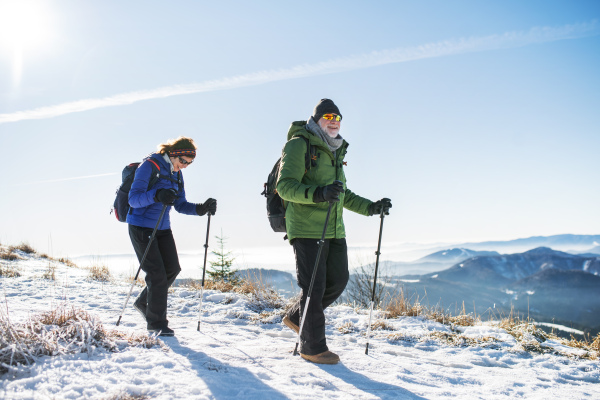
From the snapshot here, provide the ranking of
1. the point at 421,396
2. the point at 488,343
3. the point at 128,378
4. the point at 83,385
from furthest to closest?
→ the point at 488,343 < the point at 421,396 < the point at 128,378 < the point at 83,385

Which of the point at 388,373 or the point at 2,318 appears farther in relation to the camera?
the point at 388,373

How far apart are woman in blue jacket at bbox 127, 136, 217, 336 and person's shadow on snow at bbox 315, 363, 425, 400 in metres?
2.04

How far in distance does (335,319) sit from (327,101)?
387 centimetres

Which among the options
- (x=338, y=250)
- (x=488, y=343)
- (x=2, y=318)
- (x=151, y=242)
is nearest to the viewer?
(x=2, y=318)

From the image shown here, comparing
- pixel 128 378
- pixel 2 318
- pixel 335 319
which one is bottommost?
pixel 335 319

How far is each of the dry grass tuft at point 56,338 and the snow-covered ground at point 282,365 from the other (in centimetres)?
10

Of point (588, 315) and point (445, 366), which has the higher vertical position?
point (445, 366)

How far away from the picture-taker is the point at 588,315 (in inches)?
7598

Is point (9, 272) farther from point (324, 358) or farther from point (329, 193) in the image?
point (329, 193)

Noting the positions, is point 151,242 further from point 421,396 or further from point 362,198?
point 421,396

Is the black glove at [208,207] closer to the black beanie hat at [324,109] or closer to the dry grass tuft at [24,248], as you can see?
the black beanie hat at [324,109]

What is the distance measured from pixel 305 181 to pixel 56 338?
2541 mm

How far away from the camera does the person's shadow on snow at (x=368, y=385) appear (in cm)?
293

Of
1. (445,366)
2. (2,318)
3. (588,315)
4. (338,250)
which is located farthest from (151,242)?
(588,315)
